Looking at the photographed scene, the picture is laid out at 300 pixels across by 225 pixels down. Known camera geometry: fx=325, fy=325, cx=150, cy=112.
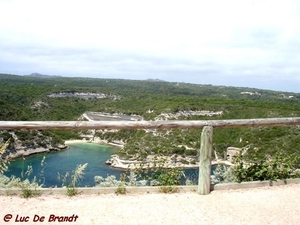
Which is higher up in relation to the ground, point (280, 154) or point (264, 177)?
point (280, 154)

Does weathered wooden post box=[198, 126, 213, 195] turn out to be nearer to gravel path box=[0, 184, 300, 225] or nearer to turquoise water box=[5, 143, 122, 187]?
gravel path box=[0, 184, 300, 225]

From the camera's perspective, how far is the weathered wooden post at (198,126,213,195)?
13.6 ft

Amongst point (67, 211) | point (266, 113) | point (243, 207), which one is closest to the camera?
point (67, 211)

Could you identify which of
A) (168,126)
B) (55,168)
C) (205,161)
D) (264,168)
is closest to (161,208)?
→ (205,161)

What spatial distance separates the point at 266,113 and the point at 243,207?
1711 inches

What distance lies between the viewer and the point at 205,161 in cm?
418

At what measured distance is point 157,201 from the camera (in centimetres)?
390

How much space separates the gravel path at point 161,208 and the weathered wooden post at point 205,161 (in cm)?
11

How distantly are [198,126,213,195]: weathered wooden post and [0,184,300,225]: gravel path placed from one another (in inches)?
4.4

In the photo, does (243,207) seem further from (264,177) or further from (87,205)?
Answer: (87,205)

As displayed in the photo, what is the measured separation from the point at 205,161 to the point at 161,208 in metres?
0.87

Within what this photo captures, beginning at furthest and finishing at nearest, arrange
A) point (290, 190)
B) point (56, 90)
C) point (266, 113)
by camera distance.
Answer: point (56, 90), point (266, 113), point (290, 190)

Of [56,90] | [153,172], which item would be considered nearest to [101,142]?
[56,90]

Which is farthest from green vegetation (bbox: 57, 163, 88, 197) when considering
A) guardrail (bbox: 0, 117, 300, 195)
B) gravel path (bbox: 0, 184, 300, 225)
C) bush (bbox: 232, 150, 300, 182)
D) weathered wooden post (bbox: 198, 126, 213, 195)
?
bush (bbox: 232, 150, 300, 182)
